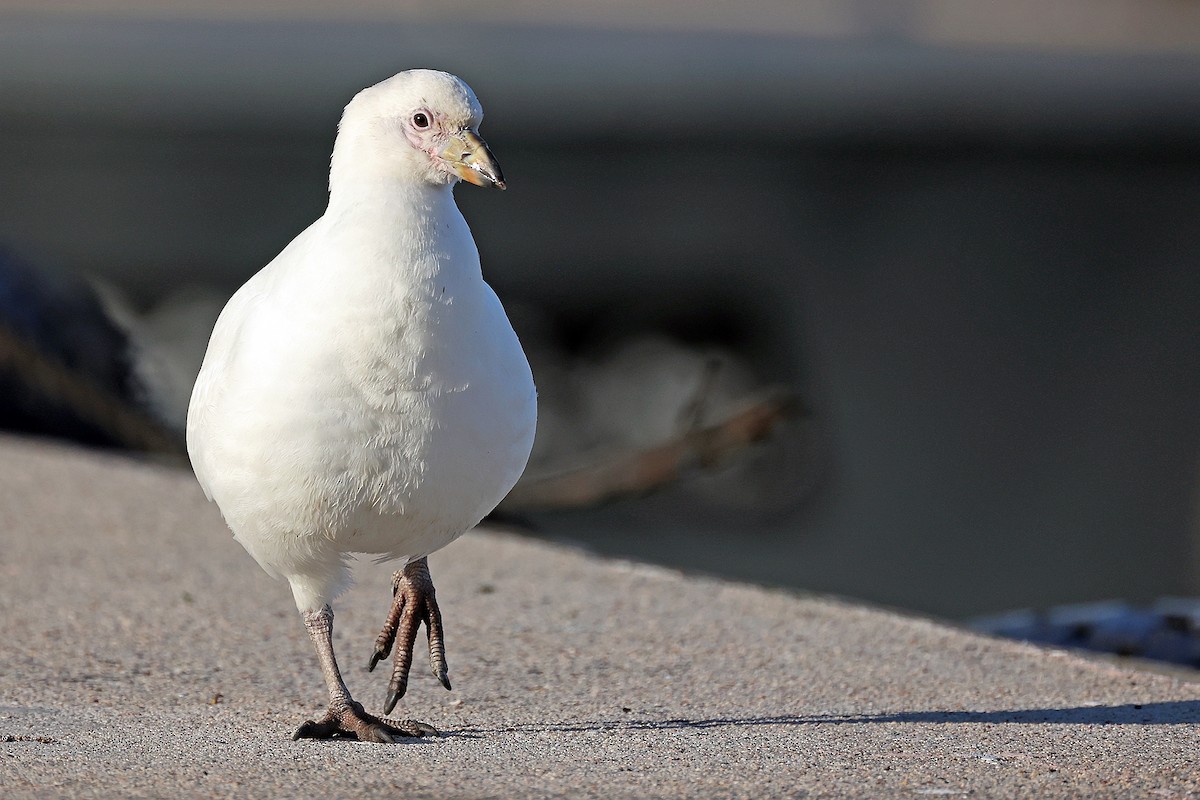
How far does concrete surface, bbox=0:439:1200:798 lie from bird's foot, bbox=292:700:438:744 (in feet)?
0.26

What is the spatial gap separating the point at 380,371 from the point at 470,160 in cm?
59

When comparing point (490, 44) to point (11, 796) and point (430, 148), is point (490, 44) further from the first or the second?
point (11, 796)

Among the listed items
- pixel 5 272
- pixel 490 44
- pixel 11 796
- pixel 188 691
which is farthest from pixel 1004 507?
pixel 11 796

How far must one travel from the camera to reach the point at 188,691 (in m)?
4.86

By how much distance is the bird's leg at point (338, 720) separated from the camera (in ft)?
13.7

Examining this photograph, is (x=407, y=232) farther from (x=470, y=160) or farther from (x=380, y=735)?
(x=380, y=735)

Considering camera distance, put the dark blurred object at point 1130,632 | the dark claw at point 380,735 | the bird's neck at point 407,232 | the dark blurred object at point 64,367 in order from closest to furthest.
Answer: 1. the bird's neck at point 407,232
2. the dark claw at point 380,735
3. the dark blurred object at point 1130,632
4. the dark blurred object at point 64,367

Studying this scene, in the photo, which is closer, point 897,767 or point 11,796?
point 11,796

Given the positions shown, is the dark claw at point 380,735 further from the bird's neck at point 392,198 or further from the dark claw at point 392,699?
the bird's neck at point 392,198

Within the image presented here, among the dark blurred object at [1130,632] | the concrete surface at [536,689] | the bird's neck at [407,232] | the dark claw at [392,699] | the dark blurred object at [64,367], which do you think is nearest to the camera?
the concrete surface at [536,689]

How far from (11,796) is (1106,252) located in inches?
430

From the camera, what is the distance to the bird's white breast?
3.84 m

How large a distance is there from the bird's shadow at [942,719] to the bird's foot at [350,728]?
8.2 inches

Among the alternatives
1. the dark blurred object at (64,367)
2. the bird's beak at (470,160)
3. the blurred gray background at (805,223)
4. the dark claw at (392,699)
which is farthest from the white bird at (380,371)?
the blurred gray background at (805,223)
